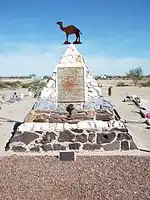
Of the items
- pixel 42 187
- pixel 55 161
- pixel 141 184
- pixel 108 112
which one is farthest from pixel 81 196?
pixel 108 112

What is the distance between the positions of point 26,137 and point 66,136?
3.52 feet

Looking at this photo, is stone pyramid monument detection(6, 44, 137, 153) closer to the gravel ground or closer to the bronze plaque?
the bronze plaque

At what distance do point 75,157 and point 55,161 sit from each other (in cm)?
54

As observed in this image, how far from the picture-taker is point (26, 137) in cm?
983

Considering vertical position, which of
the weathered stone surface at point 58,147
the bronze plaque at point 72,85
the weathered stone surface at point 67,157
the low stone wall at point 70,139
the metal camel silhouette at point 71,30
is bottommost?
the weathered stone surface at point 67,157

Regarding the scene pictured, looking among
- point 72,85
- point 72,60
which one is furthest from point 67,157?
point 72,60

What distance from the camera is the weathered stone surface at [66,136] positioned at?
388 inches

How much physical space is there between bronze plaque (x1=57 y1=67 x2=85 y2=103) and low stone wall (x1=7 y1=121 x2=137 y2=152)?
2102mm

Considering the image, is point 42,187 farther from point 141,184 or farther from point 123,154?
point 123,154

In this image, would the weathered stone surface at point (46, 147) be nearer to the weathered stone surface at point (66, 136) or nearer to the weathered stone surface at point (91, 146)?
the weathered stone surface at point (66, 136)

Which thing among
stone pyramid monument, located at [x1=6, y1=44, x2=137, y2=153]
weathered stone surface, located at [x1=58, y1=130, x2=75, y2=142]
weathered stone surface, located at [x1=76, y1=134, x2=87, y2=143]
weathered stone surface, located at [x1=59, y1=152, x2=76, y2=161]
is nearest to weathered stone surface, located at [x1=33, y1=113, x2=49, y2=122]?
stone pyramid monument, located at [x1=6, y1=44, x2=137, y2=153]

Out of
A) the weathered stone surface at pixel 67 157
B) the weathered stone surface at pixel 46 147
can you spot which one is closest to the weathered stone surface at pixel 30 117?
the weathered stone surface at pixel 46 147

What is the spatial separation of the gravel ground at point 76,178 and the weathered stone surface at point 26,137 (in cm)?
92

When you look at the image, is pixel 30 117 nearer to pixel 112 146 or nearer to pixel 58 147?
pixel 58 147
